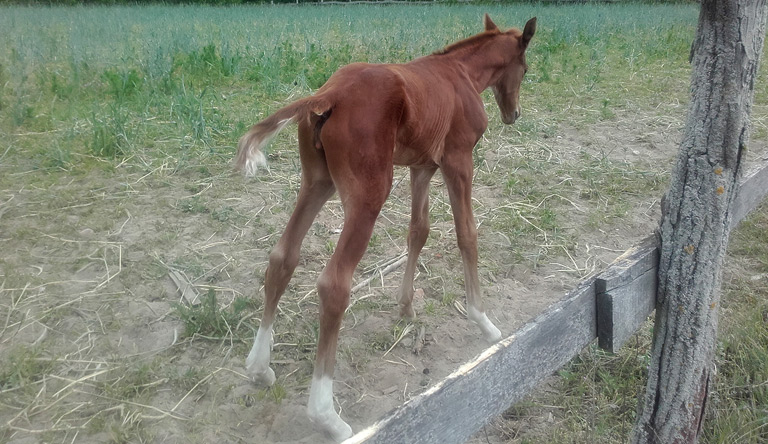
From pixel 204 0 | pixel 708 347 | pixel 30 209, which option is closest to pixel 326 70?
pixel 30 209

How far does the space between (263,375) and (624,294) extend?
5.33ft

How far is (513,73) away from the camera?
369 centimetres

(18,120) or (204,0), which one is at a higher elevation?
(204,0)

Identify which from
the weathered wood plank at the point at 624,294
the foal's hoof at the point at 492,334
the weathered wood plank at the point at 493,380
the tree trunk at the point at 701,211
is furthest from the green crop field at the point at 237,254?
the weathered wood plank at the point at 493,380

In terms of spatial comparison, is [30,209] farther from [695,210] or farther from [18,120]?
→ [695,210]

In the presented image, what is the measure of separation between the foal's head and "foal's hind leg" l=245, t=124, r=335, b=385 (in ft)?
5.06

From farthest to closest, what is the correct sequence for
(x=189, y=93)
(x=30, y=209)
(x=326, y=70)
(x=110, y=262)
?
(x=326, y=70), (x=189, y=93), (x=30, y=209), (x=110, y=262)

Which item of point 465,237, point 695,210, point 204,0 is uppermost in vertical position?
point 204,0

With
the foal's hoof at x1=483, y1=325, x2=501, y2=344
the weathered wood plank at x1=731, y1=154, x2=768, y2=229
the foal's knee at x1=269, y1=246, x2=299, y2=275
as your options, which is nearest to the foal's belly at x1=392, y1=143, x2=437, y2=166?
the foal's knee at x1=269, y1=246, x2=299, y2=275

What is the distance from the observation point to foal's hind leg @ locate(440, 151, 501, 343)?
3.12 meters

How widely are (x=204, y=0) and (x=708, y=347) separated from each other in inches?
1012

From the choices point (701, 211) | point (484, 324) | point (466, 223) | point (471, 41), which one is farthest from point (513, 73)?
point (701, 211)

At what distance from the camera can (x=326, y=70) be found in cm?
722

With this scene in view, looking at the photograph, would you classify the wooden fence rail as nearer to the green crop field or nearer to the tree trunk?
the tree trunk
